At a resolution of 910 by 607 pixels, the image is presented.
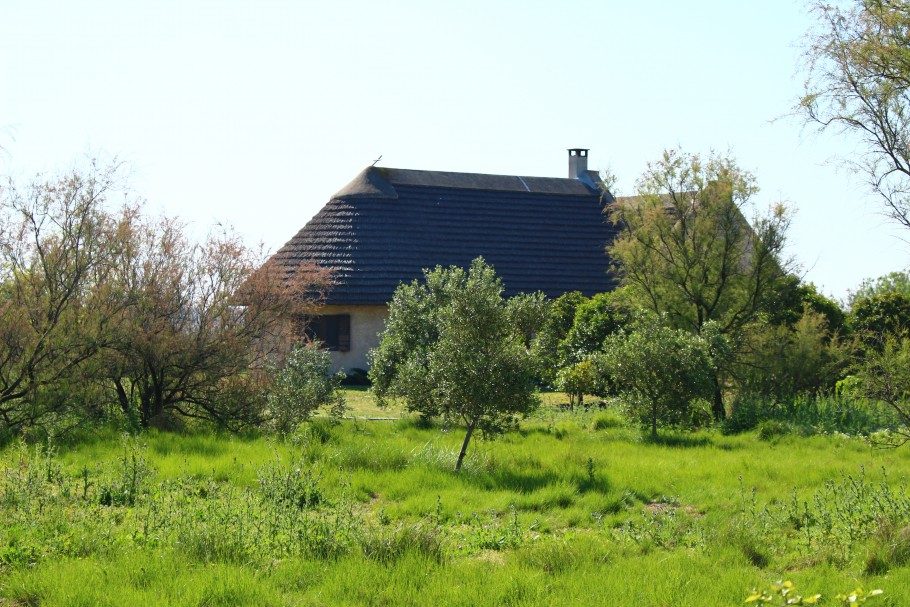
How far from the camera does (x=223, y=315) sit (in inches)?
614

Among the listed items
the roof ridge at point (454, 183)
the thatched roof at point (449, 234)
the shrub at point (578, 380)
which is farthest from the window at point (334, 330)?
the shrub at point (578, 380)

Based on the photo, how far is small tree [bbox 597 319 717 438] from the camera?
16.3 m

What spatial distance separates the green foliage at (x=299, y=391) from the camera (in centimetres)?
1498

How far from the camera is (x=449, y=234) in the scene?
31.6 meters

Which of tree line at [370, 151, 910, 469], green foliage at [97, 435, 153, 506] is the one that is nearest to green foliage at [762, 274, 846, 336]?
tree line at [370, 151, 910, 469]

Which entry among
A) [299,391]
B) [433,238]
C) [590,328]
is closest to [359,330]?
[433,238]

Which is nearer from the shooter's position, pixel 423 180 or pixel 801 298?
pixel 801 298

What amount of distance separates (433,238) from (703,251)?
13119 millimetres

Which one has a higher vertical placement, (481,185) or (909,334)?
(481,185)

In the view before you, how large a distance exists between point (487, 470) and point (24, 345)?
22.0 feet

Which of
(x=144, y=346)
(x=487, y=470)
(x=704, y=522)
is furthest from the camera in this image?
(x=144, y=346)

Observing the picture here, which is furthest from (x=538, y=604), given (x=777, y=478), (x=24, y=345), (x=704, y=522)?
(x=24, y=345)

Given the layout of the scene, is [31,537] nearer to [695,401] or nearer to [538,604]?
[538,604]

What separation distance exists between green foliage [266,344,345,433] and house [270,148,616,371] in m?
12.5
